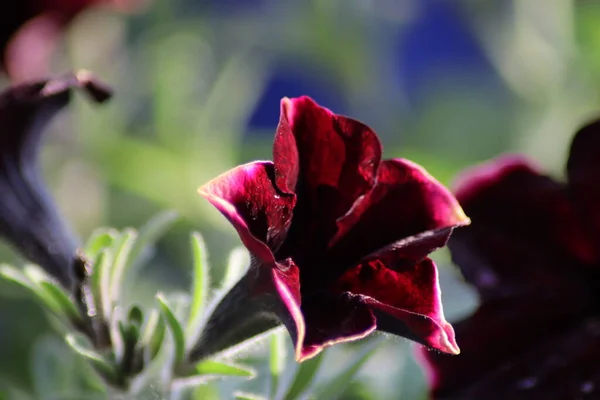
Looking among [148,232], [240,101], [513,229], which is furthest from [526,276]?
[240,101]

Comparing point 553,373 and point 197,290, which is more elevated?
point 197,290

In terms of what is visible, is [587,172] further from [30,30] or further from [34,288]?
[30,30]

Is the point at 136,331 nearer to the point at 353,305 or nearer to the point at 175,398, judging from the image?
the point at 175,398

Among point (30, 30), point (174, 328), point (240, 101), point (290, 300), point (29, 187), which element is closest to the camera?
point (290, 300)

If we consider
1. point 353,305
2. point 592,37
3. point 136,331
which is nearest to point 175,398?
point 136,331

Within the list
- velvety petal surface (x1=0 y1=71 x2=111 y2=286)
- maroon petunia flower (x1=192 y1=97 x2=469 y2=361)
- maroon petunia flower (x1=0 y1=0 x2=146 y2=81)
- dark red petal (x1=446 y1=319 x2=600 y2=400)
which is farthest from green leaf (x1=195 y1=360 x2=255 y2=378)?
maroon petunia flower (x1=0 y1=0 x2=146 y2=81)

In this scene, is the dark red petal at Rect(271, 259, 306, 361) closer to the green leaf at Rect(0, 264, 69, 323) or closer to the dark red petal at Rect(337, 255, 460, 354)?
the dark red petal at Rect(337, 255, 460, 354)

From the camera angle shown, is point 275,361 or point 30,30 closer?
point 275,361
